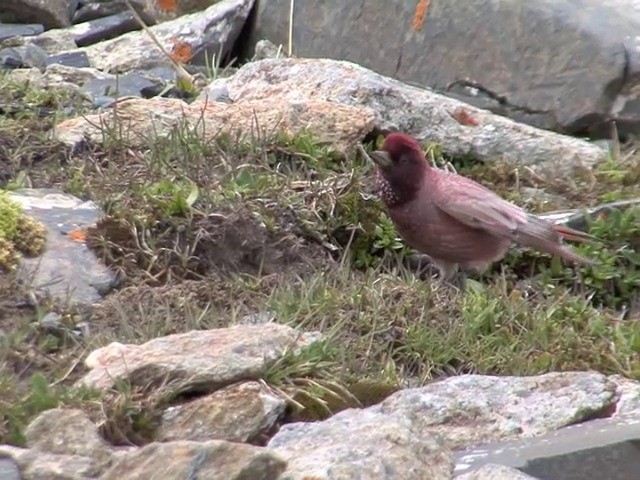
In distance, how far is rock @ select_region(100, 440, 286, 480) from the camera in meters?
3.12

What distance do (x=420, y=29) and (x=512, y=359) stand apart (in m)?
3.65

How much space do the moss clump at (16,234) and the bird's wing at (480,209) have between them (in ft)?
5.78

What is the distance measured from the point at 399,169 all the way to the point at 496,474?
3.20 metres

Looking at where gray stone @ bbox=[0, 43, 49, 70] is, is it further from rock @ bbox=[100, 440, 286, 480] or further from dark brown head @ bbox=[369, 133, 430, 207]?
rock @ bbox=[100, 440, 286, 480]

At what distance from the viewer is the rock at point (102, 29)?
977cm

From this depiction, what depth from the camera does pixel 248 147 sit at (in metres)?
6.77

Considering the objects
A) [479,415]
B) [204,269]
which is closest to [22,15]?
[204,269]

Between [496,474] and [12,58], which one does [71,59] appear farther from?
[496,474]

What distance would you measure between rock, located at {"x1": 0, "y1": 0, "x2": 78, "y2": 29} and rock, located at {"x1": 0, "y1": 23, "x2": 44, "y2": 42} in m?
0.17

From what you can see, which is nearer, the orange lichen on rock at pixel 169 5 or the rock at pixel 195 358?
the rock at pixel 195 358

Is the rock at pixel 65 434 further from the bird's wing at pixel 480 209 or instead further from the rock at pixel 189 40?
the rock at pixel 189 40

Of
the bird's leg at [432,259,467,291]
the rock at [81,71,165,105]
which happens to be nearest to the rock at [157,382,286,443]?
the bird's leg at [432,259,467,291]

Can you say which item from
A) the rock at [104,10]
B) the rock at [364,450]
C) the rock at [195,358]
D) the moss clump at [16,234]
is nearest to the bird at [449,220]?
the moss clump at [16,234]

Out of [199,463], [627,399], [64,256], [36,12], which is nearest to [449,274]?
[64,256]
